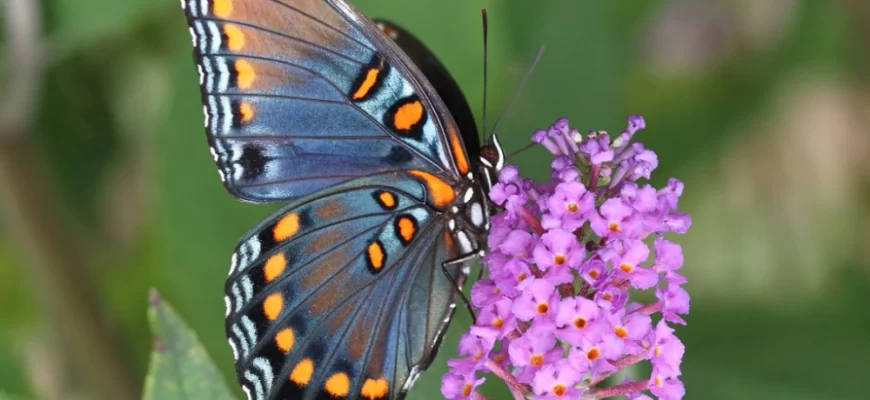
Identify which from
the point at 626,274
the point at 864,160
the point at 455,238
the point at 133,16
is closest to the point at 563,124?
the point at 626,274

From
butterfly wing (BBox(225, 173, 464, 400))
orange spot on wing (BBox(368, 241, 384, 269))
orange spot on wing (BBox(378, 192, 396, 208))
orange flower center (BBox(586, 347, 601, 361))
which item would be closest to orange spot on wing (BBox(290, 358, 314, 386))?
butterfly wing (BBox(225, 173, 464, 400))

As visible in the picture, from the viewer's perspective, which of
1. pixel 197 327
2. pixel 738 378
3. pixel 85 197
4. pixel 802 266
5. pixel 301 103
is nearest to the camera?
pixel 301 103

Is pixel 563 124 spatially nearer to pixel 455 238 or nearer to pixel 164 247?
pixel 455 238

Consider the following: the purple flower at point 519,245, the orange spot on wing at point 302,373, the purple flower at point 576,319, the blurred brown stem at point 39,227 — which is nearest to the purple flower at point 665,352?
the purple flower at point 576,319

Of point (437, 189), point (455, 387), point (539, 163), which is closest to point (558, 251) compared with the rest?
point (455, 387)

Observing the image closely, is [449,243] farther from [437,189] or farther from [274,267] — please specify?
[274,267]

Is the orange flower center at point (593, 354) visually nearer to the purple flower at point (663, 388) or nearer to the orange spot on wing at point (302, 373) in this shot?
the purple flower at point (663, 388)
